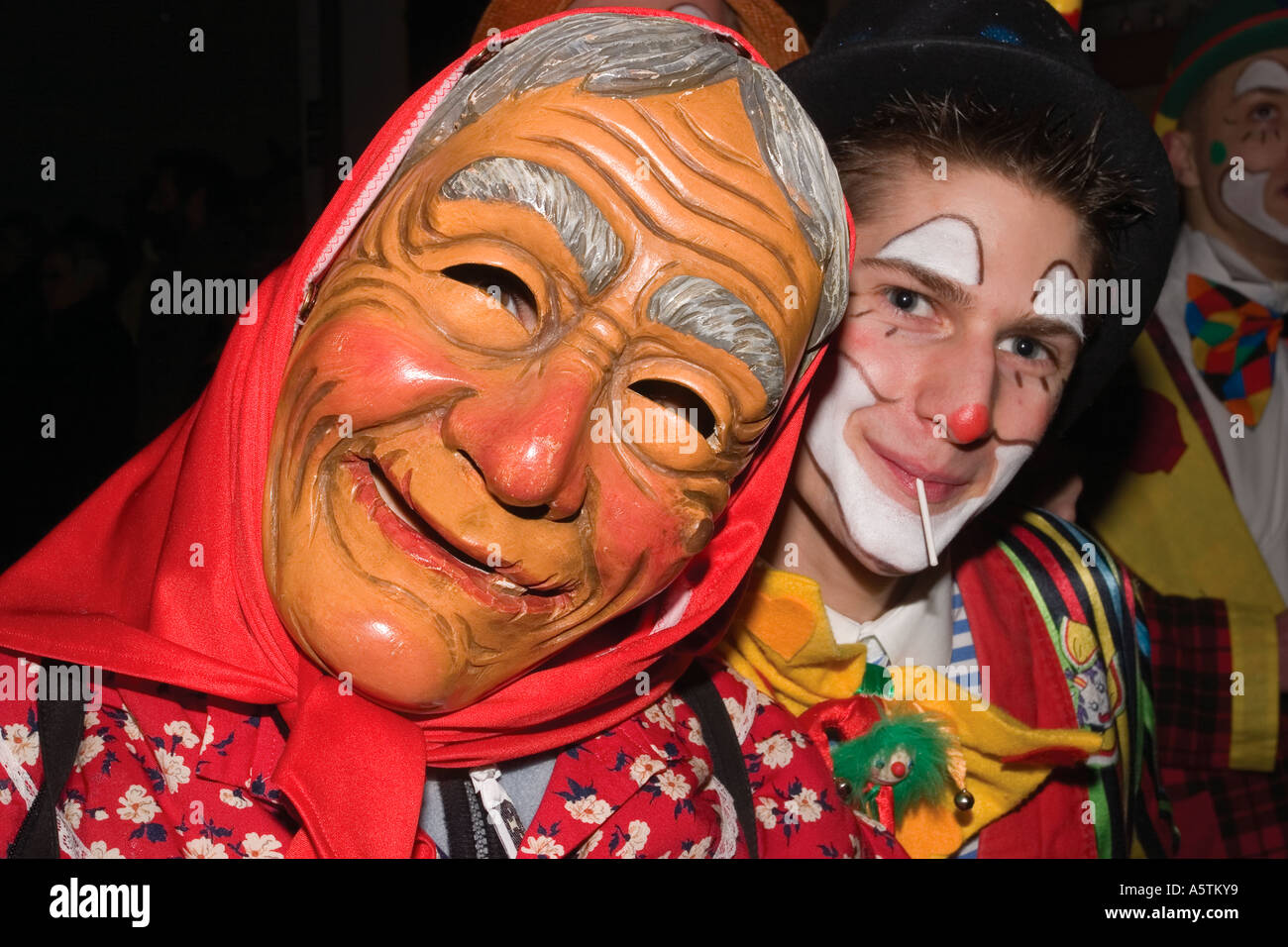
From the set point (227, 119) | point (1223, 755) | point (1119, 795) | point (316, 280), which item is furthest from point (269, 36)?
point (1223, 755)

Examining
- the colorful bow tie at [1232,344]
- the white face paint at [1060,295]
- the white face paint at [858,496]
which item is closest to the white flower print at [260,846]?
the white face paint at [858,496]

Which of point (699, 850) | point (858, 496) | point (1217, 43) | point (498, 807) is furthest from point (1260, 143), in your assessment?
point (498, 807)

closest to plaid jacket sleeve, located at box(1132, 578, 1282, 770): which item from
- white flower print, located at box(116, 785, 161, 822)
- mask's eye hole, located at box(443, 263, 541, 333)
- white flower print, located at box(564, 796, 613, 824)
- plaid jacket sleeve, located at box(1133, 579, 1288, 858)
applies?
plaid jacket sleeve, located at box(1133, 579, 1288, 858)

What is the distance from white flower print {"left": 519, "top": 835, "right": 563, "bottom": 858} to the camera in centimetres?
128

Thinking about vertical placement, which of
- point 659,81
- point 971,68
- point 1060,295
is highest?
point 971,68

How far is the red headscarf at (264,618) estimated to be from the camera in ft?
3.80

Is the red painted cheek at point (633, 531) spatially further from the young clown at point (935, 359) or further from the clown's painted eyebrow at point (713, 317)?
the young clown at point (935, 359)

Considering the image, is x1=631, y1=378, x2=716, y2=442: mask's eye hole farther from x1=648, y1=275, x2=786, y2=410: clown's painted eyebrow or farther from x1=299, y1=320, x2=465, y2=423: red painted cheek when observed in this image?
x1=299, y1=320, x2=465, y2=423: red painted cheek

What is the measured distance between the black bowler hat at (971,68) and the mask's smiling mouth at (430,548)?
2.76ft

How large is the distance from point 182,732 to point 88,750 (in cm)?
8

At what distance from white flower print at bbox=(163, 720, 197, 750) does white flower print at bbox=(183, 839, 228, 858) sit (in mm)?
90

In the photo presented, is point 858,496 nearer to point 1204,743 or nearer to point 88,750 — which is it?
point 88,750

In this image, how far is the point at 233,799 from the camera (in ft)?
4.01

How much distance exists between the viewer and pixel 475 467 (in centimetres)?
112
